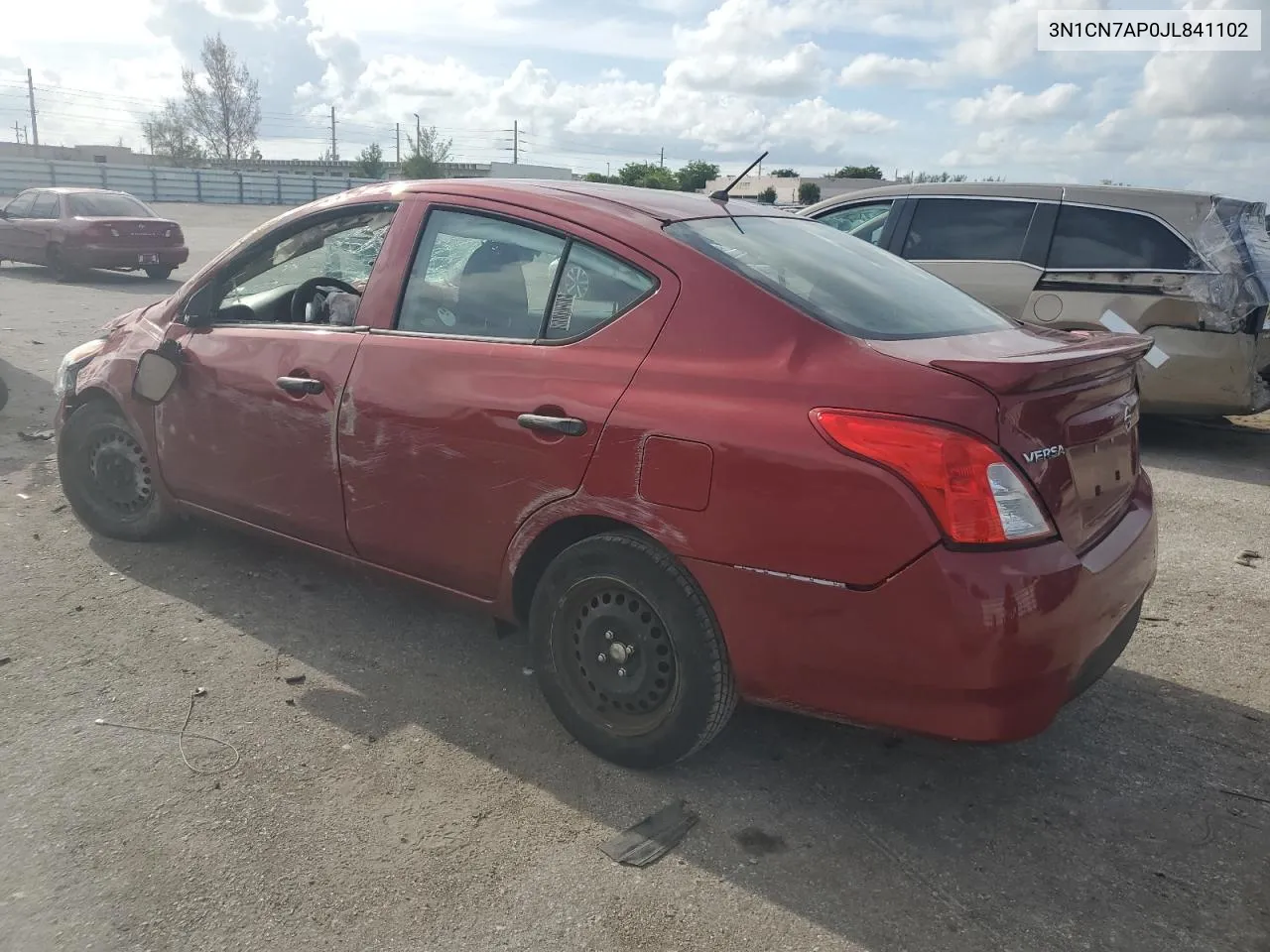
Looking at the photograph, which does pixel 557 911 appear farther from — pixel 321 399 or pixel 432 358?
pixel 321 399

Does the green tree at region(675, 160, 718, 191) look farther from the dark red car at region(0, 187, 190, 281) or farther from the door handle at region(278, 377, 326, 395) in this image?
the door handle at region(278, 377, 326, 395)

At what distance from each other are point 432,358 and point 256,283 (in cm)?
134

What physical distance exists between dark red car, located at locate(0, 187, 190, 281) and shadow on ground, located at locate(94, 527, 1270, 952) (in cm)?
1437

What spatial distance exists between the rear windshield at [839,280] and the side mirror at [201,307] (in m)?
2.16

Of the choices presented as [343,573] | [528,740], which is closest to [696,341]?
[528,740]

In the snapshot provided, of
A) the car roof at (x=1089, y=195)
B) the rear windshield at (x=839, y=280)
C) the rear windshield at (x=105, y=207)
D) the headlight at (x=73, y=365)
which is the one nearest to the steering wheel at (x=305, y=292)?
the headlight at (x=73, y=365)

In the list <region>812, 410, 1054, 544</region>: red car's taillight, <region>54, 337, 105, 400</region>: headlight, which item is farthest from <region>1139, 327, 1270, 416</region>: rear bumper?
<region>54, 337, 105, 400</region>: headlight

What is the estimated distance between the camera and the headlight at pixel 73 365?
466 centimetres

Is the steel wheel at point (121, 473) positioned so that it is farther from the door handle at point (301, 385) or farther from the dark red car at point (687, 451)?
the door handle at point (301, 385)

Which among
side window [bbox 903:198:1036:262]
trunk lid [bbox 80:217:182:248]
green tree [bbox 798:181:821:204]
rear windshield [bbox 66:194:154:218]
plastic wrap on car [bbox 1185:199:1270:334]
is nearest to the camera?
plastic wrap on car [bbox 1185:199:1270:334]

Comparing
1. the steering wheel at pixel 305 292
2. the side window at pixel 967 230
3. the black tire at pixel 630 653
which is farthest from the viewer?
the side window at pixel 967 230

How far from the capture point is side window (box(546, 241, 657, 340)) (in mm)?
2982

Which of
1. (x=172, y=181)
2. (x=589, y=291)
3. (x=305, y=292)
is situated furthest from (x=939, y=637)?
(x=172, y=181)

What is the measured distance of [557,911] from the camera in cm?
241
